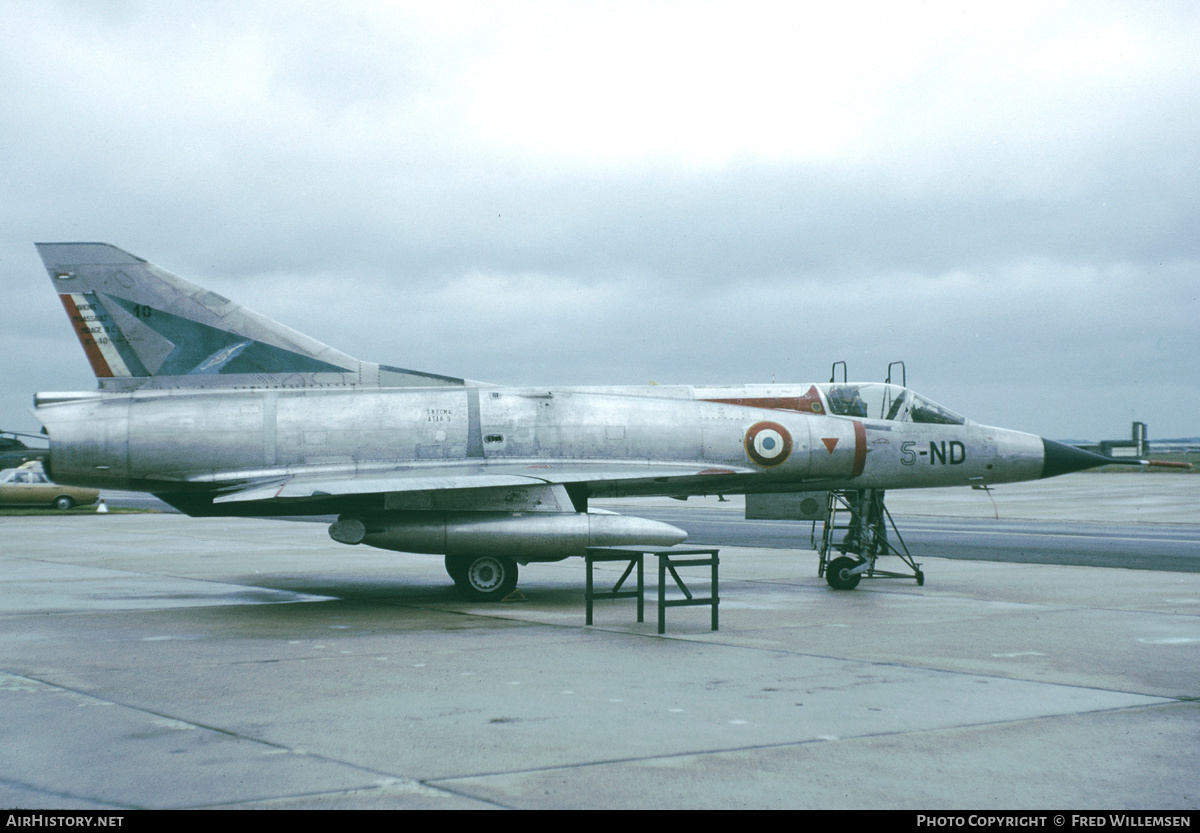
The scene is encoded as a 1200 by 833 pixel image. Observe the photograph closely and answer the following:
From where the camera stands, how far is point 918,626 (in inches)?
419

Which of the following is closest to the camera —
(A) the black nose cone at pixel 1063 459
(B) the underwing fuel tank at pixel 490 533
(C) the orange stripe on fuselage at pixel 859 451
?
(B) the underwing fuel tank at pixel 490 533

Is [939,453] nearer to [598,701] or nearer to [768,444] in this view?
[768,444]

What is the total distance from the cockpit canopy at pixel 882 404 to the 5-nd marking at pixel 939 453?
350mm

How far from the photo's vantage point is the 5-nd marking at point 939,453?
48.4ft

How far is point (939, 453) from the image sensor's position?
1484cm

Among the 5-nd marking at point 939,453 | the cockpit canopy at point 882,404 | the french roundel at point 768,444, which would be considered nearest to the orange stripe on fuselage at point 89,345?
the french roundel at point 768,444

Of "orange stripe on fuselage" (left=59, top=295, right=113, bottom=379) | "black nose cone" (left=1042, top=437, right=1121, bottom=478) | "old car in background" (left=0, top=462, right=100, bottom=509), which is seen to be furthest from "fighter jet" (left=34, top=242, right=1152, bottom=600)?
"old car in background" (left=0, top=462, right=100, bottom=509)

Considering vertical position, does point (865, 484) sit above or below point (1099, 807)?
above

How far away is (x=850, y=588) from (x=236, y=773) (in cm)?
1072

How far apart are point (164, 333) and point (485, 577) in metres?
5.39

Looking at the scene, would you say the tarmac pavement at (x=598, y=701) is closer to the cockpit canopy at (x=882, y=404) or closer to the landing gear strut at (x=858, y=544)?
the landing gear strut at (x=858, y=544)

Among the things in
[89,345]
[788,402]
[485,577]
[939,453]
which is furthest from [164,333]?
[939,453]

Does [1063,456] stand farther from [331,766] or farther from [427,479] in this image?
[331,766]

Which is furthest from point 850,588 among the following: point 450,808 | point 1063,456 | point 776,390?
point 450,808
